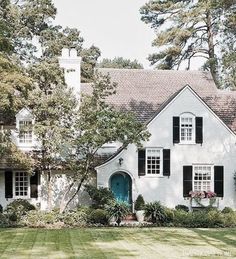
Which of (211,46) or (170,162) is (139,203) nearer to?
(170,162)

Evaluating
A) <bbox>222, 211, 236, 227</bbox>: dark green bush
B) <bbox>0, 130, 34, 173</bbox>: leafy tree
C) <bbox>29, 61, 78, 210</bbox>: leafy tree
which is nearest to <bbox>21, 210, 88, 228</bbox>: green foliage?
<bbox>0, 130, 34, 173</bbox>: leafy tree

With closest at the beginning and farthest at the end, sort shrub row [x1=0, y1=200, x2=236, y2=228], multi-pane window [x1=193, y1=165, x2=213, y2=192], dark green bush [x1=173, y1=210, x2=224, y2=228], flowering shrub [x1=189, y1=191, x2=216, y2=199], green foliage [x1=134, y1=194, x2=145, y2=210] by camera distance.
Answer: shrub row [x1=0, y1=200, x2=236, y2=228] < dark green bush [x1=173, y1=210, x2=224, y2=228] < green foliage [x1=134, y1=194, x2=145, y2=210] < flowering shrub [x1=189, y1=191, x2=216, y2=199] < multi-pane window [x1=193, y1=165, x2=213, y2=192]

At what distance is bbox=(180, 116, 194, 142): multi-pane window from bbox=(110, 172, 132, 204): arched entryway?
12.6ft

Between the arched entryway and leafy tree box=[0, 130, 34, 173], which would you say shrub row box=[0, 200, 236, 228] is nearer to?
leafy tree box=[0, 130, 34, 173]

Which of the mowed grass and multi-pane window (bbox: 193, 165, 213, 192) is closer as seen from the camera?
the mowed grass

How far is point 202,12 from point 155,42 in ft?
14.4

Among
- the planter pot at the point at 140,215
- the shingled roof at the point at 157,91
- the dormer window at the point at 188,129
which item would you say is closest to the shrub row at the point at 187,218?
the planter pot at the point at 140,215

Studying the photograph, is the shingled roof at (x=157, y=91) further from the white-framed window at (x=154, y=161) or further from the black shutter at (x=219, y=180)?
the black shutter at (x=219, y=180)

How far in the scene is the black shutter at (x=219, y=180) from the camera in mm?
26672

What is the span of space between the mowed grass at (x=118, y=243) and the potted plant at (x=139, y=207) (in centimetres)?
308

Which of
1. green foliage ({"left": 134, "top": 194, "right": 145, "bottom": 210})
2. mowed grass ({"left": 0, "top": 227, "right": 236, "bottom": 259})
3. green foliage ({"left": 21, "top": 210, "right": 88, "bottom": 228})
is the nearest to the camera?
mowed grass ({"left": 0, "top": 227, "right": 236, "bottom": 259})

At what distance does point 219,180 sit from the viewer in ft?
87.9

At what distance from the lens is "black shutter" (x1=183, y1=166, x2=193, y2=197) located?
87.6 feet

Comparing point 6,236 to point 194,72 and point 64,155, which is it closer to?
point 64,155
